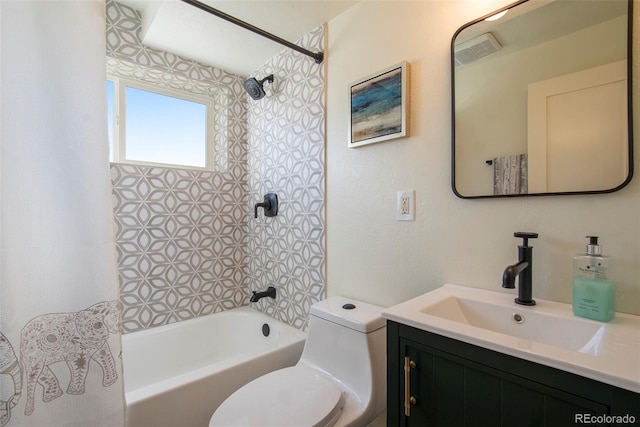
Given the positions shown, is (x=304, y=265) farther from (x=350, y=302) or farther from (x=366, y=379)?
(x=366, y=379)

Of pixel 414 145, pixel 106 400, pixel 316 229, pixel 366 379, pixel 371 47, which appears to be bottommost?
pixel 366 379

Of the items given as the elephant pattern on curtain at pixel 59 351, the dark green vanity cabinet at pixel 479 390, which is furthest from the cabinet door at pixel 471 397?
the elephant pattern on curtain at pixel 59 351

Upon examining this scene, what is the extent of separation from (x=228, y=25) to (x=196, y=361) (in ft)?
6.75

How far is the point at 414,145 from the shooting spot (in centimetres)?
126

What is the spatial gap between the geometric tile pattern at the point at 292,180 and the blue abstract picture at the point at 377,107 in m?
0.25

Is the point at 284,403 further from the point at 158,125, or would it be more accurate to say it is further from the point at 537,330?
the point at 158,125

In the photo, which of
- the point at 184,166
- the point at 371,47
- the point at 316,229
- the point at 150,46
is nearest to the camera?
the point at 371,47

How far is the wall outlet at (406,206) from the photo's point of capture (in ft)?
4.11

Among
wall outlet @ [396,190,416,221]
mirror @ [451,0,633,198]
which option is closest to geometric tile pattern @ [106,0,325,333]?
wall outlet @ [396,190,416,221]

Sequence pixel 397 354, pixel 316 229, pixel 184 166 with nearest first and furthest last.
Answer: pixel 397 354, pixel 316 229, pixel 184 166

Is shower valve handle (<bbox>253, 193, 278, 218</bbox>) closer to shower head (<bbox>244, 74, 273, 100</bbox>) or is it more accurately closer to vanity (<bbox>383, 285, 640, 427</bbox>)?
shower head (<bbox>244, 74, 273, 100</bbox>)

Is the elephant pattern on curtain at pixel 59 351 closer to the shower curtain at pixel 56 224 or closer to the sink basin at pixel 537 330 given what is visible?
the shower curtain at pixel 56 224

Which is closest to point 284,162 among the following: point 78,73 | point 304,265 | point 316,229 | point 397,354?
point 316,229

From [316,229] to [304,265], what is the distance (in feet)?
0.81
